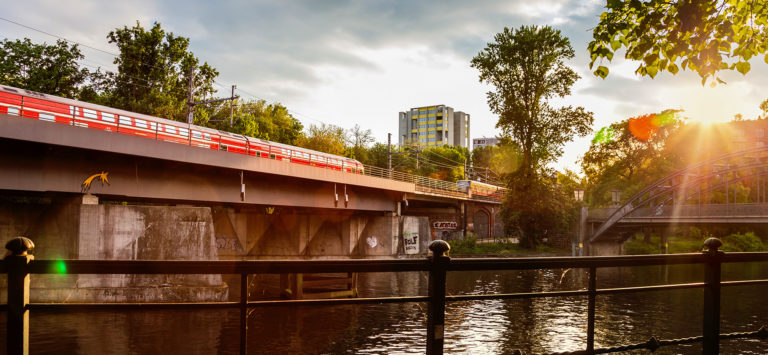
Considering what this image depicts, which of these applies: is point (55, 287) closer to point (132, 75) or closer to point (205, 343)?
point (205, 343)

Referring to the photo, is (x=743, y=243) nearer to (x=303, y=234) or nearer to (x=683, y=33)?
(x=303, y=234)

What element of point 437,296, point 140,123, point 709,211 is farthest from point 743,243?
point 437,296

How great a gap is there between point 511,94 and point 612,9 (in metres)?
42.7

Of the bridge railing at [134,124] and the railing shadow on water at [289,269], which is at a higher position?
the bridge railing at [134,124]

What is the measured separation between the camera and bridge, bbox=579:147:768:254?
42.4 metres

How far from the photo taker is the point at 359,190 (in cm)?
4331

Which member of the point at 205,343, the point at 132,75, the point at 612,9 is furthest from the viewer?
the point at 132,75

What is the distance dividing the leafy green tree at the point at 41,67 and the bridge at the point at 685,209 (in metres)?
48.5

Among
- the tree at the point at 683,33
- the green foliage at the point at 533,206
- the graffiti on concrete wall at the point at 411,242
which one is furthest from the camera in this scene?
the graffiti on concrete wall at the point at 411,242

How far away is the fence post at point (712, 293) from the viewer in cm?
499

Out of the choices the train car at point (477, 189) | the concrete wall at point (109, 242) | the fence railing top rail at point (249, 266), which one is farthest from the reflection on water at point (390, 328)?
the train car at point (477, 189)

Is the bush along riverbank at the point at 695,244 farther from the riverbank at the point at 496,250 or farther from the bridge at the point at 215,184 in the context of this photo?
the bridge at the point at 215,184

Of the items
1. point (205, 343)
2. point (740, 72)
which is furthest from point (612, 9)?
point (205, 343)

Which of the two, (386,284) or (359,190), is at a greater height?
(359,190)
